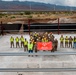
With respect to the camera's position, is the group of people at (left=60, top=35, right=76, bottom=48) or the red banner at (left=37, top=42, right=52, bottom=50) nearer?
the red banner at (left=37, top=42, right=52, bottom=50)

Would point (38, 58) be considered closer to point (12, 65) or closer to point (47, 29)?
point (12, 65)

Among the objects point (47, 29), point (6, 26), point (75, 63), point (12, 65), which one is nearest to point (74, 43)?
point (75, 63)

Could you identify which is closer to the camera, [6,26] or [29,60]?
[29,60]

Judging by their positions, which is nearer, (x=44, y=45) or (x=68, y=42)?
(x=44, y=45)

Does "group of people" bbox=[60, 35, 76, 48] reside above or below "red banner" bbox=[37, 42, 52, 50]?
below

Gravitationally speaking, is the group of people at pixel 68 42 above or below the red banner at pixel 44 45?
below

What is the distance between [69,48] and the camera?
20.2 m

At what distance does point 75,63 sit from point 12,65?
3787 mm

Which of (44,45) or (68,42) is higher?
(44,45)

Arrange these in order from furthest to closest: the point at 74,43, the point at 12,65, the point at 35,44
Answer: the point at 74,43, the point at 35,44, the point at 12,65

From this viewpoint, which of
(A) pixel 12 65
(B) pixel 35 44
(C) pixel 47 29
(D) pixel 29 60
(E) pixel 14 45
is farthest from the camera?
(C) pixel 47 29

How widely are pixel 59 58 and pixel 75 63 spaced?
5.52 ft

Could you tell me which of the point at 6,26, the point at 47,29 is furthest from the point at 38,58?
the point at 6,26

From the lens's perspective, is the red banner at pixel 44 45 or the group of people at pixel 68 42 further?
the group of people at pixel 68 42
